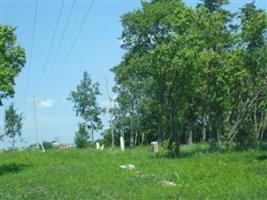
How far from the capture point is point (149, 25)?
64500 millimetres

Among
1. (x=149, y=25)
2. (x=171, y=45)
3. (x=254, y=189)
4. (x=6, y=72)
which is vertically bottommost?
(x=254, y=189)

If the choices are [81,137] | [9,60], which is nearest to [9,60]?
[9,60]

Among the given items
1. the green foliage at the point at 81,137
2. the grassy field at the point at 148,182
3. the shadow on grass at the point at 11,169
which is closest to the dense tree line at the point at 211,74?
the grassy field at the point at 148,182

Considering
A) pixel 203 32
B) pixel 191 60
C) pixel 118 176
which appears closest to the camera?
pixel 118 176

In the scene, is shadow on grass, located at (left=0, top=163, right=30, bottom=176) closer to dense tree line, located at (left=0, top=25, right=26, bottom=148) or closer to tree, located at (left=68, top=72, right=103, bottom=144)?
dense tree line, located at (left=0, top=25, right=26, bottom=148)

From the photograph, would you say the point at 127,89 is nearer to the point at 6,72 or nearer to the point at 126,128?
the point at 126,128

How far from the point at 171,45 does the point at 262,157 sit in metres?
9.33

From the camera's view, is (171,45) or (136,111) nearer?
(171,45)

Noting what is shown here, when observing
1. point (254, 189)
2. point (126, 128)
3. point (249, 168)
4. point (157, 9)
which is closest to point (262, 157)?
point (249, 168)

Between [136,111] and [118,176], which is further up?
[136,111]

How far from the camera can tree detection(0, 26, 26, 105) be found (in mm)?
29281

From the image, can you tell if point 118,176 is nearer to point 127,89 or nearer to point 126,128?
point 127,89

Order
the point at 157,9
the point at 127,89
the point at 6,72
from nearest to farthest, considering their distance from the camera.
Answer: the point at 6,72
the point at 157,9
the point at 127,89

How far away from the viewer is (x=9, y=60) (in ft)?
99.7
